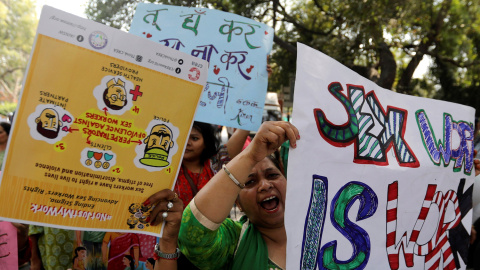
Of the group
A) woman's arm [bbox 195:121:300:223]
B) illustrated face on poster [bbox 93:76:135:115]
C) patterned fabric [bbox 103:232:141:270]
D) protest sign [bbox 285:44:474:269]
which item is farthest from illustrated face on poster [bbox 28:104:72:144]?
patterned fabric [bbox 103:232:141:270]

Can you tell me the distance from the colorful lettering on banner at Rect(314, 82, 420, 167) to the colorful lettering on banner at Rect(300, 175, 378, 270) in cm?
14

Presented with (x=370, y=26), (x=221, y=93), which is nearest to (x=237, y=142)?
(x=221, y=93)

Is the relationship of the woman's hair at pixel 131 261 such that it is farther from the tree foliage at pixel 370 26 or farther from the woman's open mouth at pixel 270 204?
the tree foliage at pixel 370 26

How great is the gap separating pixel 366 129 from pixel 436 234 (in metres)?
0.64

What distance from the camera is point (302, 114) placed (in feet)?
5.07

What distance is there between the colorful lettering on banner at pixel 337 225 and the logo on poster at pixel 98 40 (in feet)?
2.78

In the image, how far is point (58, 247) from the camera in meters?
2.47

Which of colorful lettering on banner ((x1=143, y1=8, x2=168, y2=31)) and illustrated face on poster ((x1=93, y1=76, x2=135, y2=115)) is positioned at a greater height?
colorful lettering on banner ((x1=143, y1=8, x2=168, y2=31))

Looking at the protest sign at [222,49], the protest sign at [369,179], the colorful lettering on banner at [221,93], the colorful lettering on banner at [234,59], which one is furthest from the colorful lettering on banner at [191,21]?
the protest sign at [369,179]

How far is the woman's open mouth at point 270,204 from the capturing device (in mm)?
1705

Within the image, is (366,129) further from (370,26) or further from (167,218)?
(370,26)

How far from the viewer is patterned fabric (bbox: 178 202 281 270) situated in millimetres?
1436

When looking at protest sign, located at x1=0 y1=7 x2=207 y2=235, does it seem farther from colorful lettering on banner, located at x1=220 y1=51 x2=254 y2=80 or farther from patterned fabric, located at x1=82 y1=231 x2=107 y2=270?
colorful lettering on banner, located at x1=220 y1=51 x2=254 y2=80

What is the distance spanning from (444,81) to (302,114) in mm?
17445
